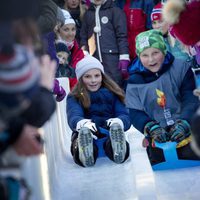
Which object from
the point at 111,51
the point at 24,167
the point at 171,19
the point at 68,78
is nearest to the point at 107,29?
the point at 111,51

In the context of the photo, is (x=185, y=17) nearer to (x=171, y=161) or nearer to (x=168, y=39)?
(x=171, y=161)

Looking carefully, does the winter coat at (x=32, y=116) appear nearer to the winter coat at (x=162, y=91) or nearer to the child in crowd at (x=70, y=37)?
the winter coat at (x=162, y=91)

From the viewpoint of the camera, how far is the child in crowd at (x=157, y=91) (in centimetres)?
288

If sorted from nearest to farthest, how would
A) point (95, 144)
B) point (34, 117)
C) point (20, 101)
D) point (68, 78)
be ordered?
1. point (20, 101)
2. point (34, 117)
3. point (95, 144)
4. point (68, 78)

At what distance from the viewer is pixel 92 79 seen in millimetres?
3307

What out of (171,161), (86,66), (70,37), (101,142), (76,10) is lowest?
(171,161)

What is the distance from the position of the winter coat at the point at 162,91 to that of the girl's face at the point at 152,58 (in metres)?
0.03

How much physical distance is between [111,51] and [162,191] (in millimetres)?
2189

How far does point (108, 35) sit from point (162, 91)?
1.74 metres

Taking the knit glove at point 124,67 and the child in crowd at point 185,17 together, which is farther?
the knit glove at point 124,67

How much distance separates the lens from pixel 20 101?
3.40ft

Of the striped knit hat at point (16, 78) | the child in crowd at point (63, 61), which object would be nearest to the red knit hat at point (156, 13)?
the child in crowd at point (63, 61)

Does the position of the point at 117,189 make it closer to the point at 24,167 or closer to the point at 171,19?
the point at 171,19

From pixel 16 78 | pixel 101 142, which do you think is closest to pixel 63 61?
pixel 101 142
